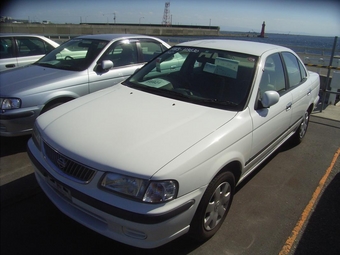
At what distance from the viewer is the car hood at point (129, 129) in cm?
203

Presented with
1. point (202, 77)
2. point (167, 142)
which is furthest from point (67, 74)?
point (167, 142)

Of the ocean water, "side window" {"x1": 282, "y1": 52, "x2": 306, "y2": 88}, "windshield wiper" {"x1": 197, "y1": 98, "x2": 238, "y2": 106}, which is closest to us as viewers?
"windshield wiper" {"x1": 197, "y1": 98, "x2": 238, "y2": 106}

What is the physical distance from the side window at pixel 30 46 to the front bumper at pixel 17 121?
9.88ft

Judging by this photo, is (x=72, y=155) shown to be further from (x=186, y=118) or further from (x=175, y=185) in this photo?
(x=186, y=118)

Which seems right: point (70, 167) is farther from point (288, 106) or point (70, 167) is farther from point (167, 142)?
point (288, 106)

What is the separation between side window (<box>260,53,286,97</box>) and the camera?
316 cm

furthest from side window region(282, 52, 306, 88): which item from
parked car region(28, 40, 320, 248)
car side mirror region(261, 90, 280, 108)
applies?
car side mirror region(261, 90, 280, 108)

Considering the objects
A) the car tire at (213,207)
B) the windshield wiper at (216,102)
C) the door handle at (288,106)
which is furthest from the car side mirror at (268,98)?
the car tire at (213,207)

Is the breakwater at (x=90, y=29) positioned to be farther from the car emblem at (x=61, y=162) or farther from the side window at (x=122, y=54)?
the car emblem at (x=61, y=162)

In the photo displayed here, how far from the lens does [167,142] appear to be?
2.19m

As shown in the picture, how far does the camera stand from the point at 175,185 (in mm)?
1979

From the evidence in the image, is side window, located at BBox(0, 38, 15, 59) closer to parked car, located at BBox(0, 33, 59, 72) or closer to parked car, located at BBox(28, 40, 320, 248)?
parked car, located at BBox(0, 33, 59, 72)

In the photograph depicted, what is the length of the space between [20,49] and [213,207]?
5.74m

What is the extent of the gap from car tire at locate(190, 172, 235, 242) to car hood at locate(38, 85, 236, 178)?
0.42 metres
